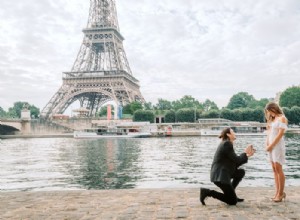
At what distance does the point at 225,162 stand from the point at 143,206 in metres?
1.82

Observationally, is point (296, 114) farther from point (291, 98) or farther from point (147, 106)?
point (147, 106)

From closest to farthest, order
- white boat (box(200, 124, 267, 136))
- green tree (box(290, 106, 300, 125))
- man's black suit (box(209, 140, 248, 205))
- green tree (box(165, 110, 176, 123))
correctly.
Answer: man's black suit (box(209, 140, 248, 205)), white boat (box(200, 124, 267, 136)), green tree (box(290, 106, 300, 125)), green tree (box(165, 110, 176, 123))

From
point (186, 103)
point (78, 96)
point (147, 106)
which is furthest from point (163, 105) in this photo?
point (78, 96)

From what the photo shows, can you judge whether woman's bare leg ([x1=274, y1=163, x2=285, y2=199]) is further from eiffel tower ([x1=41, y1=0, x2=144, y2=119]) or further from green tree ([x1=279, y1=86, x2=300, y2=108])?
green tree ([x1=279, y1=86, x2=300, y2=108])

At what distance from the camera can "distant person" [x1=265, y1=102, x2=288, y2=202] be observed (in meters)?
7.84

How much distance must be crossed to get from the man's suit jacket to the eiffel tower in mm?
80146

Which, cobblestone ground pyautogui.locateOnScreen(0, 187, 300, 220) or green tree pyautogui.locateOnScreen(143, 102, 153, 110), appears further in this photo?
green tree pyautogui.locateOnScreen(143, 102, 153, 110)

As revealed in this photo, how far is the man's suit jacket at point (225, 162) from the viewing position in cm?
751

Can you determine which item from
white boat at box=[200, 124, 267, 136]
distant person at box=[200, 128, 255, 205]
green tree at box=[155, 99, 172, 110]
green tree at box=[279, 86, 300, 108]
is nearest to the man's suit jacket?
distant person at box=[200, 128, 255, 205]

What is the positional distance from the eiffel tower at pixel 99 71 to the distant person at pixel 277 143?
262ft

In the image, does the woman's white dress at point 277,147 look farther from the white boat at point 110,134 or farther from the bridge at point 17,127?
the bridge at point 17,127

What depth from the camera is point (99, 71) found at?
91.2 meters

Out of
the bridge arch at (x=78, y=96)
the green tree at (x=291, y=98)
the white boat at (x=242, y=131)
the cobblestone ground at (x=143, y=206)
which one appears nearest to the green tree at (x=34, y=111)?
the bridge arch at (x=78, y=96)

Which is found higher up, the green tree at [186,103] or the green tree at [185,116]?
the green tree at [186,103]
